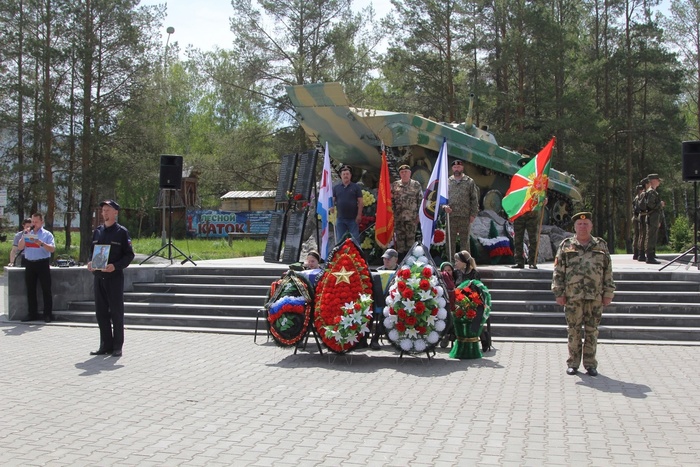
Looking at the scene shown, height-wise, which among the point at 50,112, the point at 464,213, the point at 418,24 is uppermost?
the point at 418,24

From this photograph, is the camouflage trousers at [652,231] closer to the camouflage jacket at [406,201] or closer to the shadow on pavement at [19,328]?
the camouflage jacket at [406,201]

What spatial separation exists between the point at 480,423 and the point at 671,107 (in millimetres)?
29462

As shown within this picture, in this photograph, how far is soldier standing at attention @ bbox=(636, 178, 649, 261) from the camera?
14.7m

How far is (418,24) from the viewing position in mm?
29891

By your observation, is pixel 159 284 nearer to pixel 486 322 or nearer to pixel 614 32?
pixel 486 322

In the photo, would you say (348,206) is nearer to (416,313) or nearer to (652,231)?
(416,313)

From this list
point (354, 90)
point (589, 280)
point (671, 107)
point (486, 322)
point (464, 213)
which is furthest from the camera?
point (671, 107)

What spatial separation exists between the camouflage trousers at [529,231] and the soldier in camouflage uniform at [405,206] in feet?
5.80

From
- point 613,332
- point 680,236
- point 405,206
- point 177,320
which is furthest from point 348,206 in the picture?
point 680,236

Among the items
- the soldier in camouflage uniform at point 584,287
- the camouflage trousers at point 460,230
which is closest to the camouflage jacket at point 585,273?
the soldier in camouflage uniform at point 584,287

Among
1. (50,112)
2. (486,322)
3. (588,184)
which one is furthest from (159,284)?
(588,184)

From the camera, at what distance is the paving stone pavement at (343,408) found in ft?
17.3

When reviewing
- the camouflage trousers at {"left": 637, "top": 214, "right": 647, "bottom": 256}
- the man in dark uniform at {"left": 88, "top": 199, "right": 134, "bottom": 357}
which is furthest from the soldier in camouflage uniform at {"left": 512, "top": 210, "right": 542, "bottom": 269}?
the man in dark uniform at {"left": 88, "top": 199, "right": 134, "bottom": 357}

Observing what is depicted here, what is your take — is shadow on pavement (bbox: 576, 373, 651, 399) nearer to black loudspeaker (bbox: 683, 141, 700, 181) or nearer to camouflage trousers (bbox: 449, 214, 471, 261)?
camouflage trousers (bbox: 449, 214, 471, 261)
